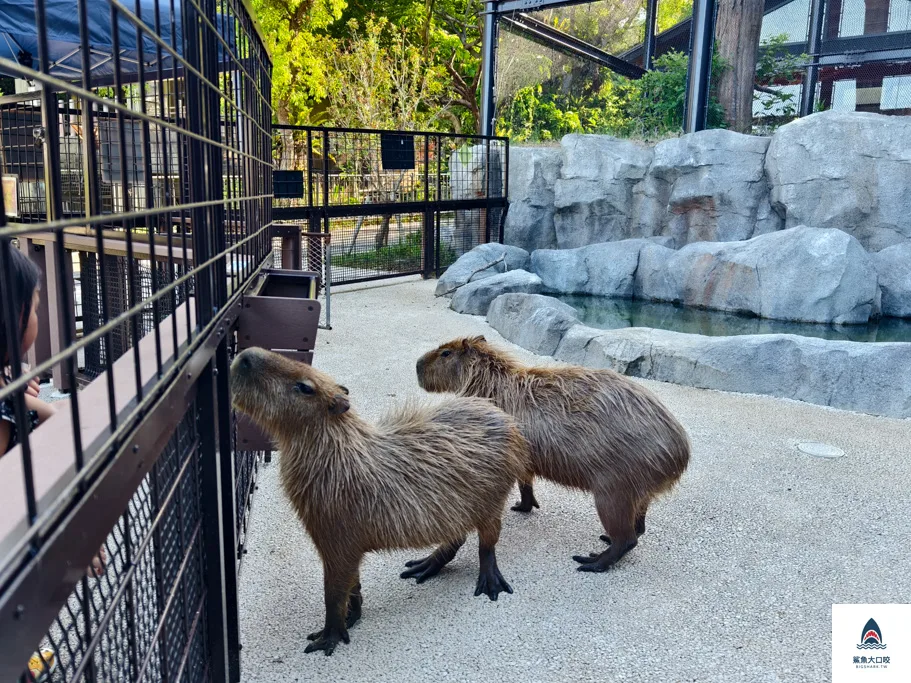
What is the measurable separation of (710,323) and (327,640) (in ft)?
21.6

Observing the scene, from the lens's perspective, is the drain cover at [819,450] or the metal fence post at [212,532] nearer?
the metal fence post at [212,532]

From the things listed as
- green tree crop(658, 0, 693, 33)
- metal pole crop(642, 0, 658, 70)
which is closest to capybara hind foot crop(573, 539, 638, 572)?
metal pole crop(642, 0, 658, 70)

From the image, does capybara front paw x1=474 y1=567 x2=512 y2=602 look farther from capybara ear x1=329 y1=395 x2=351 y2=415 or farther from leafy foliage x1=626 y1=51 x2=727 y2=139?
leafy foliage x1=626 y1=51 x2=727 y2=139

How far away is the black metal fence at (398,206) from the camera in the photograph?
9031 mm

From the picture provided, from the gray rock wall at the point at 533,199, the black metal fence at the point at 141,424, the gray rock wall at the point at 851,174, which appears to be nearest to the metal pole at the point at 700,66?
the gray rock wall at the point at 851,174

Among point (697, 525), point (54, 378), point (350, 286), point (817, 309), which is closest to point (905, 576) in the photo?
point (697, 525)

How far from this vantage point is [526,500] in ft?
11.8

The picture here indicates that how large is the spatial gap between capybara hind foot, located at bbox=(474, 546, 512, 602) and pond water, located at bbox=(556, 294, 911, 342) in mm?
5166

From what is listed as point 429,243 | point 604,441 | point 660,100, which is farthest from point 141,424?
point 660,100

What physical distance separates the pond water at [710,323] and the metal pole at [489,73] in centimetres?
526

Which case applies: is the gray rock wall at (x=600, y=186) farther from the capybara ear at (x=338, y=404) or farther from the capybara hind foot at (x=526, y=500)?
the capybara ear at (x=338, y=404)

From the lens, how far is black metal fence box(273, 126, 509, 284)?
29.6 feet

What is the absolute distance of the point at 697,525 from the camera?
3492 mm

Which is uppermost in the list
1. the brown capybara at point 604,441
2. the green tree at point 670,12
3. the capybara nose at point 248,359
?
the green tree at point 670,12
